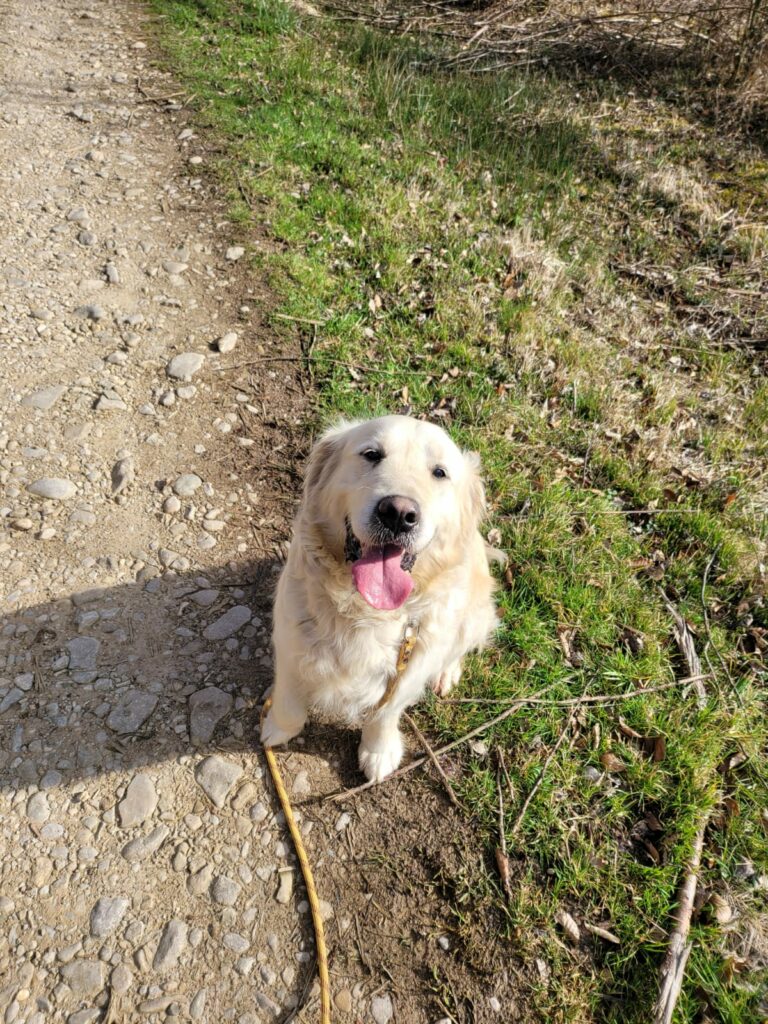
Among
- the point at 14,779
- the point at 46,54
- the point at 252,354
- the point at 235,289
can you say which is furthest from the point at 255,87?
the point at 14,779

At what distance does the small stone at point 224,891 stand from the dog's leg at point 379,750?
69cm

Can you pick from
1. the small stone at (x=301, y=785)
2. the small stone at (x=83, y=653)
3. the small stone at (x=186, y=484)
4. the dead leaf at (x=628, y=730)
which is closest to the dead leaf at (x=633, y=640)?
the dead leaf at (x=628, y=730)

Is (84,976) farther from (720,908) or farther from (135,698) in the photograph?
(720,908)

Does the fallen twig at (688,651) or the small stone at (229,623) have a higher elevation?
the fallen twig at (688,651)

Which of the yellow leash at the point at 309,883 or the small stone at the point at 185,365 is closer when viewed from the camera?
the yellow leash at the point at 309,883

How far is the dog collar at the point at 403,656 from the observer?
8.18ft

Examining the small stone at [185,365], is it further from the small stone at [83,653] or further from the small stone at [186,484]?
the small stone at [83,653]

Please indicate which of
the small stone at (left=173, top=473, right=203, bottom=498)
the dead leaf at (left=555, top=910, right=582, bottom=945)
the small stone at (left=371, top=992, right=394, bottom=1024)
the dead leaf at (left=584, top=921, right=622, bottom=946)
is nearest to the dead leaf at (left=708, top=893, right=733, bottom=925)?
the dead leaf at (left=584, top=921, right=622, bottom=946)

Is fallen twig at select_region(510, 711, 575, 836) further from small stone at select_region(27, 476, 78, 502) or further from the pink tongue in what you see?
small stone at select_region(27, 476, 78, 502)

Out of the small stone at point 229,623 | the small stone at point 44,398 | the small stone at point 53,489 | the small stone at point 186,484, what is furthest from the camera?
the small stone at point 44,398

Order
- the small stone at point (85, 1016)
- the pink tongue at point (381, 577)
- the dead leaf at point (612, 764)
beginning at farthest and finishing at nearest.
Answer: the dead leaf at point (612, 764), the pink tongue at point (381, 577), the small stone at point (85, 1016)

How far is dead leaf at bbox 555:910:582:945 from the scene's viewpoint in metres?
2.53

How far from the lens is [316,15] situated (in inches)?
326

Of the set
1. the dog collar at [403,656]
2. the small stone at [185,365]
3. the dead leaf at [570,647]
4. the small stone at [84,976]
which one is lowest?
the small stone at [84,976]
